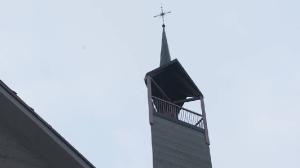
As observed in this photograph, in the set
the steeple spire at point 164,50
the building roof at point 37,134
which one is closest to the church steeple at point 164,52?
the steeple spire at point 164,50

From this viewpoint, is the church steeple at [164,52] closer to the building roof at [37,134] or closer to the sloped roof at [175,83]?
the sloped roof at [175,83]

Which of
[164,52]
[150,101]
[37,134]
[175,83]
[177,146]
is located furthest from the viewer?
[164,52]

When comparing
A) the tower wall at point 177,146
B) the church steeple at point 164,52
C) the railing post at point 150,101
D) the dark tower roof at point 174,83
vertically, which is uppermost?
the church steeple at point 164,52

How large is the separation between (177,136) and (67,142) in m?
14.4

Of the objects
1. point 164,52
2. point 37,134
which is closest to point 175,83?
point 164,52

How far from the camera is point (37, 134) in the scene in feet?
37.6

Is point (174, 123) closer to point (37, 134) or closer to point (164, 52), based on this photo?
point (164, 52)

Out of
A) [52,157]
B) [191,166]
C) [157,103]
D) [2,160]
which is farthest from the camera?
[157,103]

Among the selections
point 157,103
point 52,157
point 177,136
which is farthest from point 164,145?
point 52,157

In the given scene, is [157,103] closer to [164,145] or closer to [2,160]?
[164,145]

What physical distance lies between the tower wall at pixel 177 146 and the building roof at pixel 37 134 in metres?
12.2

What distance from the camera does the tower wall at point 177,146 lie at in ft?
79.4

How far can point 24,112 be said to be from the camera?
1129cm

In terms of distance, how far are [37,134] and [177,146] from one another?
14130 millimetres
